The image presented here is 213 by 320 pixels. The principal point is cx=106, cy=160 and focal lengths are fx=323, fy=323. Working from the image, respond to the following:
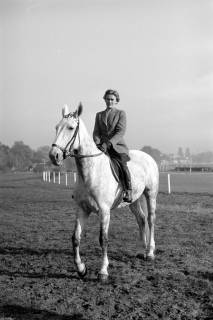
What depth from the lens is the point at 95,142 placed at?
20.9 feet

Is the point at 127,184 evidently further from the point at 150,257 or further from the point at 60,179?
the point at 60,179

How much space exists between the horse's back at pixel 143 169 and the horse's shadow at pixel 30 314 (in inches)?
124

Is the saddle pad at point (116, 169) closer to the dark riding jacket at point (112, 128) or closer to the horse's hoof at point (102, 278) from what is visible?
the dark riding jacket at point (112, 128)

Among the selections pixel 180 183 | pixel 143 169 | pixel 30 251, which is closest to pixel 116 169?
pixel 143 169

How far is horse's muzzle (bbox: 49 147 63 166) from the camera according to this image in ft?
16.2

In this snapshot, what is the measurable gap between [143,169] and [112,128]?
4.80ft

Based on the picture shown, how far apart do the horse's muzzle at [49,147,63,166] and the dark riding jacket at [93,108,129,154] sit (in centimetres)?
143

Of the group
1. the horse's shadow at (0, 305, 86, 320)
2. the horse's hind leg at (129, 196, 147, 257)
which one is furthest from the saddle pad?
the horse's shadow at (0, 305, 86, 320)

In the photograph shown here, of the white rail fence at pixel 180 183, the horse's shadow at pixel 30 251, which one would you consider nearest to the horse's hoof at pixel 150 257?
the horse's shadow at pixel 30 251

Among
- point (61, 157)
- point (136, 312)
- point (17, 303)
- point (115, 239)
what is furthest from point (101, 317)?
point (115, 239)

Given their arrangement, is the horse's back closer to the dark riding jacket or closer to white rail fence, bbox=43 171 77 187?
the dark riding jacket

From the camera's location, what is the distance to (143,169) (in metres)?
7.29

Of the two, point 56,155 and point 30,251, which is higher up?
point 56,155

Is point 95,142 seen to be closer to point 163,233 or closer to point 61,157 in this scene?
point 61,157
